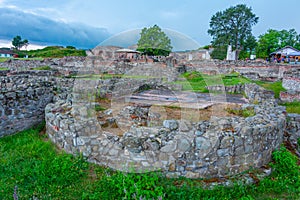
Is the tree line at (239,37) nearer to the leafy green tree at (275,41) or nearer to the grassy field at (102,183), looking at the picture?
the leafy green tree at (275,41)

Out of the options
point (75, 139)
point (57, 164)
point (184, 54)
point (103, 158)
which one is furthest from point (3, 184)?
point (184, 54)

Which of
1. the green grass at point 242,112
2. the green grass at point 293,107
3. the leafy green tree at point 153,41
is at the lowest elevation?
the green grass at point 293,107

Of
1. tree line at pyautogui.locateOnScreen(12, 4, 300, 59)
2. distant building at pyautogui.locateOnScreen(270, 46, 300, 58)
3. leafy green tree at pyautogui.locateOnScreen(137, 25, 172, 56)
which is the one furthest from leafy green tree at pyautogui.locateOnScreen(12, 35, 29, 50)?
distant building at pyautogui.locateOnScreen(270, 46, 300, 58)

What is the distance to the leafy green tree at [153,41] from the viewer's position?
2141 cm

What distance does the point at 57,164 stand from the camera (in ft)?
13.2

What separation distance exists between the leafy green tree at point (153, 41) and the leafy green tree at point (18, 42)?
49.5 m

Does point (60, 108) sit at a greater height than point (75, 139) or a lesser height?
greater

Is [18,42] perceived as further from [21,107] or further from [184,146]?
[184,146]

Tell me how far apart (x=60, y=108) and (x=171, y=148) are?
11.1 feet

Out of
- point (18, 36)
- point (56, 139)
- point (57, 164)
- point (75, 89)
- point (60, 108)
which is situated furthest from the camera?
point (18, 36)

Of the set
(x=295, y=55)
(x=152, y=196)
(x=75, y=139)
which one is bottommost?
(x=152, y=196)

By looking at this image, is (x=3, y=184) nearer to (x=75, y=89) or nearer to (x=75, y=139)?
(x=75, y=139)

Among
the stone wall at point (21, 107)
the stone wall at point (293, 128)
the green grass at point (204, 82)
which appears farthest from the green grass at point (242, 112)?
the stone wall at point (21, 107)

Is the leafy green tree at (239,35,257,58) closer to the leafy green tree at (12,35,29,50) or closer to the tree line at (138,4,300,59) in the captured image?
the tree line at (138,4,300,59)
